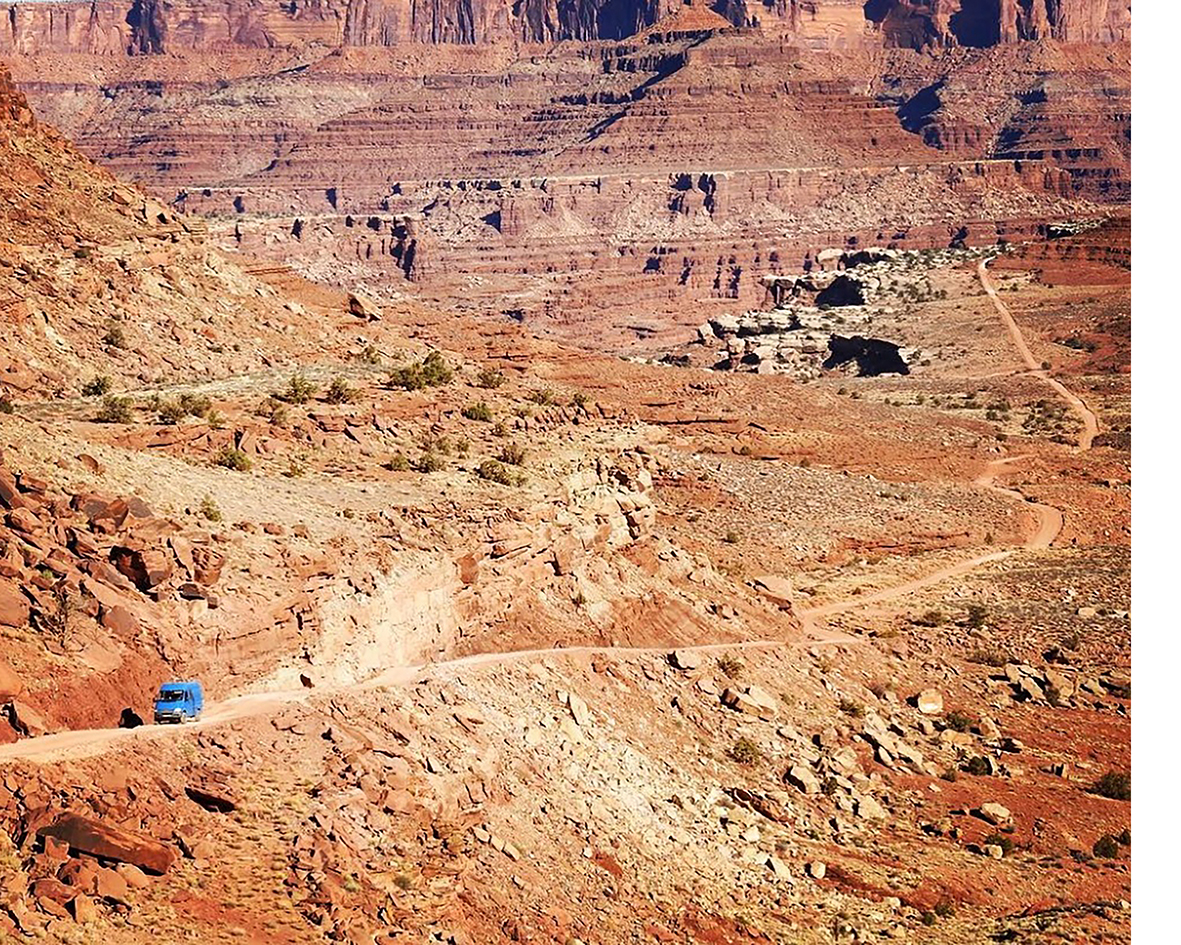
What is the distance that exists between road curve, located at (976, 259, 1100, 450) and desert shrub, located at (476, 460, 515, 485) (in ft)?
135

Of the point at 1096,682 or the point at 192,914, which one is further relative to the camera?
the point at 1096,682

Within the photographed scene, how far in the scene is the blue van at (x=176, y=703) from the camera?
29000 mm

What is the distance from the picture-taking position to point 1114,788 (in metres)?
38.4

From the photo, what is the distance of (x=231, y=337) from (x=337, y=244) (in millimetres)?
87973

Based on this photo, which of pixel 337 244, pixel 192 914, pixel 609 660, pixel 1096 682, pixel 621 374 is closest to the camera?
pixel 192 914

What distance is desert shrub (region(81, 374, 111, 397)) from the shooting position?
4806 cm

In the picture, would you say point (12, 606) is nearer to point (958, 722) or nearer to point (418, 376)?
point (958, 722)

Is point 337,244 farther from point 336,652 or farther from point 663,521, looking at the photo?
point 336,652

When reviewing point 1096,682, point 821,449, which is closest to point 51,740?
point 1096,682

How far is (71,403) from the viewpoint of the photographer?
151 ft

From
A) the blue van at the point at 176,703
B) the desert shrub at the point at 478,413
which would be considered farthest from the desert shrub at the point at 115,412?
the blue van at the point at 176,703

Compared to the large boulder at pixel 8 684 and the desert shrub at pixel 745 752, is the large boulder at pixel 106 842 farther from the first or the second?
the desert shrub at pixel 745 752

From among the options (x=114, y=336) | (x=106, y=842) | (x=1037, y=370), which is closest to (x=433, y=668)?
(x=106, y=842)

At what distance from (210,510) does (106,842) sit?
31.0 feet
